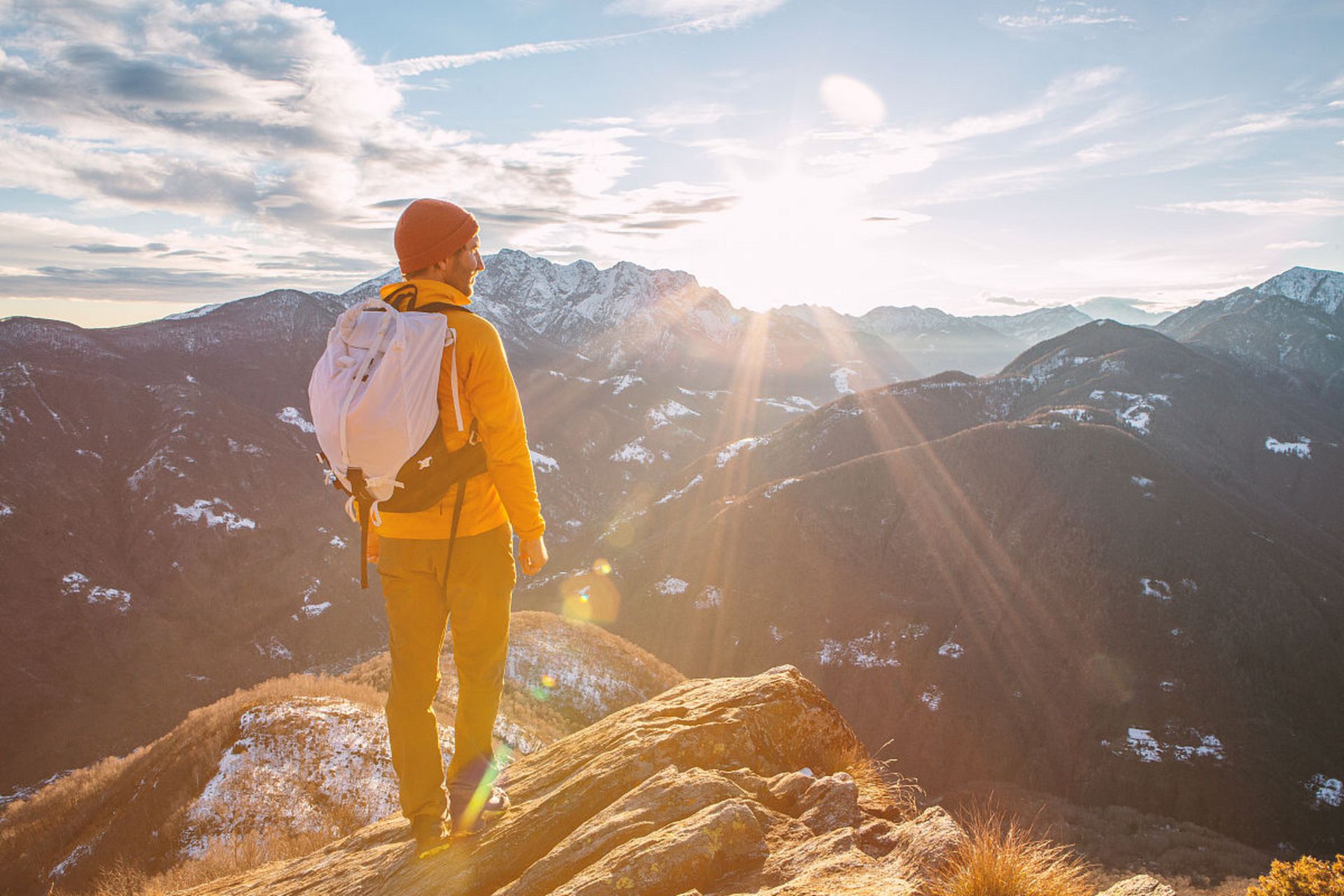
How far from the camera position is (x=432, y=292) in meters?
4.94

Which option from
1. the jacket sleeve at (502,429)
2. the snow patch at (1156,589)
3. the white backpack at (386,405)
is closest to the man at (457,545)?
the jacket sleeve at (502,429)

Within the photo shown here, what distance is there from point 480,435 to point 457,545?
0.92 meters

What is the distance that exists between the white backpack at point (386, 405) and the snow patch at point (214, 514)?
176911 mm

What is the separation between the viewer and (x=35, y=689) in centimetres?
9594

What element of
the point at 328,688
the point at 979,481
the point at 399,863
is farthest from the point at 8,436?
the point at 979,481

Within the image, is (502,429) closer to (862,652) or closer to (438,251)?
(438,251)

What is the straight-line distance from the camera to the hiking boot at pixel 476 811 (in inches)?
229

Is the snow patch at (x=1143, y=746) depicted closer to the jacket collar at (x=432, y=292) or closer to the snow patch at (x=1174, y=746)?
the snow patch at (x=1174, y=746)

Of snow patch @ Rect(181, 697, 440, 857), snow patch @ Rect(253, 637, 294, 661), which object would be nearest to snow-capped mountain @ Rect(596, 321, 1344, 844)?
snow patch @ Rect(253, 637, 294, 661)

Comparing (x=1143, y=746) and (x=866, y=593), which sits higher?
(x=866, y=593)

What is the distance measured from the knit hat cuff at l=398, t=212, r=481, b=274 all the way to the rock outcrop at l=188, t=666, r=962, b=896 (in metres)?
4.96

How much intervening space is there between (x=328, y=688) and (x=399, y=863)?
22.4m

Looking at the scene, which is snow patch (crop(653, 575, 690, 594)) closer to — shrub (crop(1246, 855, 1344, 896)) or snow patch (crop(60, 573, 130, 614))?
snow patch (crop(60, 573, 130, 614))

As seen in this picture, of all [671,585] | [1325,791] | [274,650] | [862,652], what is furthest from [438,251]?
[671,585]
